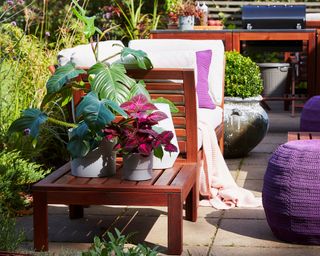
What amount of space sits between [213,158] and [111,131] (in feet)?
4.53

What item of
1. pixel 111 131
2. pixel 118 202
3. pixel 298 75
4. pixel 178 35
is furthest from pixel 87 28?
pixel 298 75

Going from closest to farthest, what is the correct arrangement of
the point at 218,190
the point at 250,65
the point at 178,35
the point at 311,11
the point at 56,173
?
the point at 56,173 < the point at 218,190 < the point at 250,65 < the point at 178,35 < the point at 311,11

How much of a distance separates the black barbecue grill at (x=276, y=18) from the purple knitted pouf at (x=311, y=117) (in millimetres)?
2881

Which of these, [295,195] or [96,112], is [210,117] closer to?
[295,195]

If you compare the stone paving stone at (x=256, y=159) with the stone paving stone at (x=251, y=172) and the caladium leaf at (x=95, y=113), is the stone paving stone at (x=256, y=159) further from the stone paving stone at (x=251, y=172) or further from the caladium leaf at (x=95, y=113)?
the caladium leaf at (x=95, y=113)

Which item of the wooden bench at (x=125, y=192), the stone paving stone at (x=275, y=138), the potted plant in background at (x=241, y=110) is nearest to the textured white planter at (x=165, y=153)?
the wooden bench at (x=125, y=192)

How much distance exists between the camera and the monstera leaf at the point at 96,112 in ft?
12.8

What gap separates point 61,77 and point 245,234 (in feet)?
4.37

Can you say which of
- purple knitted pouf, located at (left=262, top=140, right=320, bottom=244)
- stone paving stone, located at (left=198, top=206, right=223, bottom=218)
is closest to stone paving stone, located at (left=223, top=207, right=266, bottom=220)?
stone paving stone, located at (left=198, top=206, right=223, bottom=218)

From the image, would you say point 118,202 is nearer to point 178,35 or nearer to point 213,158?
point 213,158

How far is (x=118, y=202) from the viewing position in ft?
13.0

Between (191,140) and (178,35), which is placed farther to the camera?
(178,35)

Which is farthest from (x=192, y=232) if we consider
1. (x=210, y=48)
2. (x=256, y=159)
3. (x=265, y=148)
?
(x=265, y=148)

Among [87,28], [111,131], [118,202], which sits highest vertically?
[87,28]
